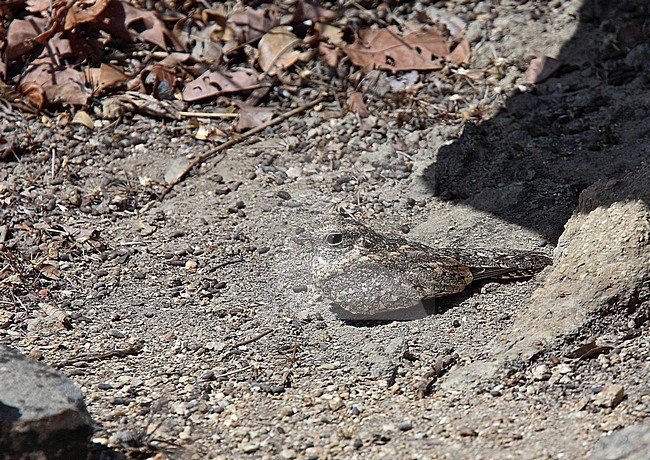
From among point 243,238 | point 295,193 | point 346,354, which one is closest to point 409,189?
point 295,193

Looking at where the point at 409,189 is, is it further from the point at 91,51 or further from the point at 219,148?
the point at 91,51

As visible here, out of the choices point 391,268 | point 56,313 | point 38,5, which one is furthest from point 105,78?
point 391,268

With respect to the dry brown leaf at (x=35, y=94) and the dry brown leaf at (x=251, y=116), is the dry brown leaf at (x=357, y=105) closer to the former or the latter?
the dry brown leaf at (x=251, y=116)

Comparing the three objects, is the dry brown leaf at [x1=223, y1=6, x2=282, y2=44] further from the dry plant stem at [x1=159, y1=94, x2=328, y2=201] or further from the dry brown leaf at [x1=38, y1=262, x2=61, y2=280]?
the dry brown leaf at [x1=38, y1=262, x2=61, y2=280]

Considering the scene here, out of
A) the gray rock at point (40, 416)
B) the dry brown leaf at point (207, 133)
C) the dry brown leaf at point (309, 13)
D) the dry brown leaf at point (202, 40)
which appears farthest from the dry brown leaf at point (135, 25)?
the gray rock at point (40, 416)

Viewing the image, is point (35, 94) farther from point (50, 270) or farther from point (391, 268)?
point (391, 268)

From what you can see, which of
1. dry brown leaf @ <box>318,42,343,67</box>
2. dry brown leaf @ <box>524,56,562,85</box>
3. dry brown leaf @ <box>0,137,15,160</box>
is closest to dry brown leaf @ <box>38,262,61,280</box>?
dry brown leaf @ <box>0,137,15,160</box>
